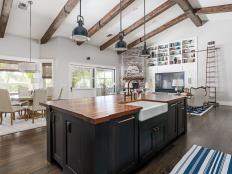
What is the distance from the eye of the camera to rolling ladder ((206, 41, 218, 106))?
779cm

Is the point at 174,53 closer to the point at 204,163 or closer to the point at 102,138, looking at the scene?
the point at 204,163

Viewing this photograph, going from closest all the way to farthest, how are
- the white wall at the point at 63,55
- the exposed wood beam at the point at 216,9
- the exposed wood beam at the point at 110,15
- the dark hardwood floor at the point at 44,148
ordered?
the dark hardwood floor at the point at 44,148 → the exposed wood beam at the point at 110,15 → the exposed wood beam at the point at 216,9 → the white wall at the point at 63,55

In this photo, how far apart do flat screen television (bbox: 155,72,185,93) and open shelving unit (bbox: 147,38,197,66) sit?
63 centimetres

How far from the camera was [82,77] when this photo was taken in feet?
27.2

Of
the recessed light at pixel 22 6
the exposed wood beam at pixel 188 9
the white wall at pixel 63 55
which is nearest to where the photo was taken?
the recessed light at pixel 22 6

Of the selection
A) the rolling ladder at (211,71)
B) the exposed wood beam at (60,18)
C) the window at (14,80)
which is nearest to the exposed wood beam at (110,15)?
the exposed wood beam at (60,18)

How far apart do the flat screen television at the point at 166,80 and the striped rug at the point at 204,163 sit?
20.3 ft

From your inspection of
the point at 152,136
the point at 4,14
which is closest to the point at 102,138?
the point at 152,136

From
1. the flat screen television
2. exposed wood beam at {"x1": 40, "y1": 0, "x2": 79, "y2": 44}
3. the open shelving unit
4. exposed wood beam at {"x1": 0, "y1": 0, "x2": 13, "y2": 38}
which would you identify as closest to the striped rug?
exposed wood beam at {"x1": 40, "y1": 0, "x2": 79, "y2": 44}

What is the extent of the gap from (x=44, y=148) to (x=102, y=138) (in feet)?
6.31

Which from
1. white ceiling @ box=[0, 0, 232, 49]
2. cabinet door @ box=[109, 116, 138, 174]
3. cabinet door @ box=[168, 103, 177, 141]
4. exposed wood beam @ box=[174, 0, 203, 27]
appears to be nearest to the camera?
cabinet door @ box=[109, 116, 138, 174]

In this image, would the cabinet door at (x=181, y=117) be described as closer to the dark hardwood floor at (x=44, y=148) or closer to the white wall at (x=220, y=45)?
the dark hardwood floor at (x=44, y=148)

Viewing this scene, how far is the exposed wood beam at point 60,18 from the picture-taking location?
489 cm

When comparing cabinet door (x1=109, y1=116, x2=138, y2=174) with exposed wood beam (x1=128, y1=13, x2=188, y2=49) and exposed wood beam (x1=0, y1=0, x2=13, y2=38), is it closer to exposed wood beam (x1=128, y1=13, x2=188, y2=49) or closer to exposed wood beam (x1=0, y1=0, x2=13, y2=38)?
exposed wood beam (x1=0, y1=0, x2=13, y2=38)
